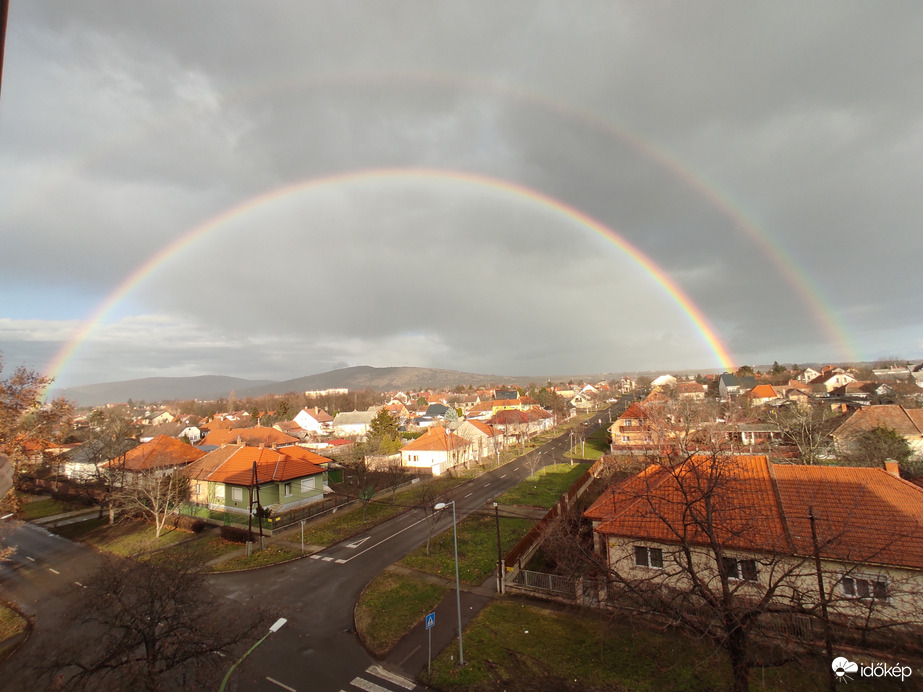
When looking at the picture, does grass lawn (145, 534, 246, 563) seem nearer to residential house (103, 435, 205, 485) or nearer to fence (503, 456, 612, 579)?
residential house (103, 435, 205, 485)

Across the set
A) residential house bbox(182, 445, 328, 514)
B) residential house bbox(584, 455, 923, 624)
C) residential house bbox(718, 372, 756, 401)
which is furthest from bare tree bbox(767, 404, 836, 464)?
residential house bbox(718, 372, 756, 401)

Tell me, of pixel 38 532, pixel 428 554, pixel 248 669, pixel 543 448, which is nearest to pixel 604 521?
pixel 428 554

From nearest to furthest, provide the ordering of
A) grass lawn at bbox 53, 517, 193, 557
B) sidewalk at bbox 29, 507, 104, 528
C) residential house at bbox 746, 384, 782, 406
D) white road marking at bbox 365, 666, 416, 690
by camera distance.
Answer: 1. white road marking at bbox 365, 666, 416, 690
2. grass lawn at bbox 53, 517, 193, 557
3. sidewalk at bbox 29, 507, 104, 528
4. residential house at bbox 746, 384, 782, 406

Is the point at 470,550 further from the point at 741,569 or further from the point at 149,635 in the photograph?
the point at 149,635

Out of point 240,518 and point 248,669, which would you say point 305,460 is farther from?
point 248,669

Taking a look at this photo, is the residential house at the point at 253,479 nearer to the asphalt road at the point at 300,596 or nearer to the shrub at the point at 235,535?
the shrub at the point at 235,535

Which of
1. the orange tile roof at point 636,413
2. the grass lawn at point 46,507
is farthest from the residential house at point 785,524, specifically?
the grass lawn at point 46,507

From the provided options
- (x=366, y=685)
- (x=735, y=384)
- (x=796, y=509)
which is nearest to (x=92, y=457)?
(x=366, y=685)
